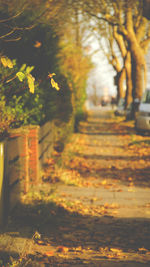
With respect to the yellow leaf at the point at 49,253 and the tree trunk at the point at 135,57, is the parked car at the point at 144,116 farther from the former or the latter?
the yellow leaf at the point at 49,253

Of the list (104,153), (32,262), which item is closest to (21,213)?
(32,262)

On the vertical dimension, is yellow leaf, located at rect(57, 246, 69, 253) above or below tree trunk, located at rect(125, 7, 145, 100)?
below

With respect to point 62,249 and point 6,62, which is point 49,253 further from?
point 6,62

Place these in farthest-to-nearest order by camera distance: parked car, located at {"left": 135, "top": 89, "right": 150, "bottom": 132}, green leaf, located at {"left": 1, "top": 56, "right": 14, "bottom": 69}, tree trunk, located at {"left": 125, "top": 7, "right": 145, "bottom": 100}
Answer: tree trunk, located at {"left": 125, "top": 7, "right": 145, "bottom": 100}, parked car, located at {"left": 135, "top": 89, "right": 150, "bottom": 132}, green leaf, located at {"left": 1, "top": 56, "right": 14, "bottom": 69}

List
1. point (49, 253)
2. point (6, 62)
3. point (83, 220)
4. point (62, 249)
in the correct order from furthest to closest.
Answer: point (83, 220), point (62, 249), point (49, 253), point (6, 62)

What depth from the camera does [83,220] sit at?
711 centimetres

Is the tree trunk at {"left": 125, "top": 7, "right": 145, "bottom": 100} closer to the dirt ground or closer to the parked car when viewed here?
the parked car

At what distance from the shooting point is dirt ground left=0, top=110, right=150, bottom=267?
529cm

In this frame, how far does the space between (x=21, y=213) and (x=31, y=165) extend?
8.05ft

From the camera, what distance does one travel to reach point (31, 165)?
9.36 meters

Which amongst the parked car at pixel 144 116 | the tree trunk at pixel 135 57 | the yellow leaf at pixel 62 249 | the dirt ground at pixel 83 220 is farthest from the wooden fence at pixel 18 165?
the tree trunk at pixel 135 57

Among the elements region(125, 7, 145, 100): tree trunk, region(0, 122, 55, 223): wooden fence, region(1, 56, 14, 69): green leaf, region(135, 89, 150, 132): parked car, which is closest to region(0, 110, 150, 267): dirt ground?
region(0, 122, 55, 223): wooden fence

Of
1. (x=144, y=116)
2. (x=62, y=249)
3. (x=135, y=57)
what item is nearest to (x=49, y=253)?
(x=62, y=249)

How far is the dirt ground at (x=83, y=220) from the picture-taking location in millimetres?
5293
